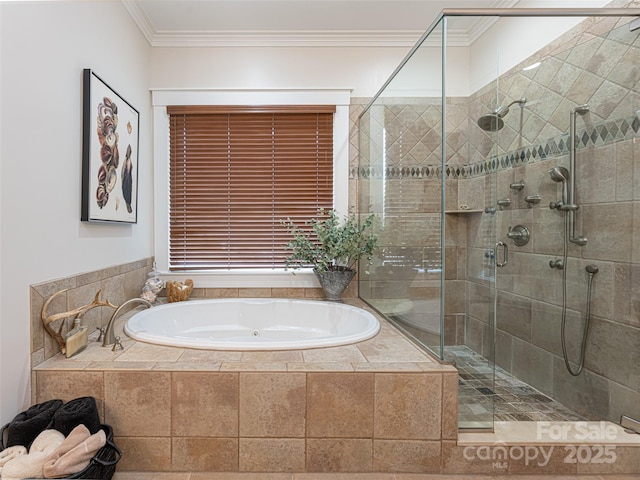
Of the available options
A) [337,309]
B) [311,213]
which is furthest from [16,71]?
[337,309]

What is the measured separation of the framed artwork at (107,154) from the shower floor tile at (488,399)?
1943 millimetres

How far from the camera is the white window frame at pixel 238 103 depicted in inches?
108

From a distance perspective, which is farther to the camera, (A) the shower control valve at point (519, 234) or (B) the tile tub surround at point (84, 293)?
(A) the shower control valve at point (519, 234)

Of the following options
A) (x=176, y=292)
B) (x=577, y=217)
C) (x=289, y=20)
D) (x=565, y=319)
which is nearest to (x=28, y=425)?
(x=176, y=292)

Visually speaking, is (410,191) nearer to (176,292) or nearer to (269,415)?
(269,415)

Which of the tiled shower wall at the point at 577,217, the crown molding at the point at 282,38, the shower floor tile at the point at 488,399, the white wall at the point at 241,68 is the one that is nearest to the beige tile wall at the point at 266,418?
the shower floor tile at the point at 488,399

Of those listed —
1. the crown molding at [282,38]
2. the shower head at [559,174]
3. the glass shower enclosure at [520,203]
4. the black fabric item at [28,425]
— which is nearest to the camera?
the black fabric item at [28,425]

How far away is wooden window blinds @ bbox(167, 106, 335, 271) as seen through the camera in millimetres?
2762

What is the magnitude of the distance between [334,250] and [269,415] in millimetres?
1330

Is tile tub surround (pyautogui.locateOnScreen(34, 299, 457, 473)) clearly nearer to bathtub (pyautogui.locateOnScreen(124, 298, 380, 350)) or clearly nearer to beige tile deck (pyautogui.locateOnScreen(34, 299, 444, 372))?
beige tile deck (pyautogui.locateOnScreen(34, 299, 444, 372))

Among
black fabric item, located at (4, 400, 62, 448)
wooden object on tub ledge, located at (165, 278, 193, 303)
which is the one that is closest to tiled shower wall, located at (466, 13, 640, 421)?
black fabric item, located at (4, 400, 62, 448)

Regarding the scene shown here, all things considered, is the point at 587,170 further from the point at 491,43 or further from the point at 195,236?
the point at 195,236

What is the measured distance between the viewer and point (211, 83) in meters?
2.74

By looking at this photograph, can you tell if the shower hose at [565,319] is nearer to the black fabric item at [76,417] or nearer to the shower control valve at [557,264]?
the shower control valve at [557,264]
